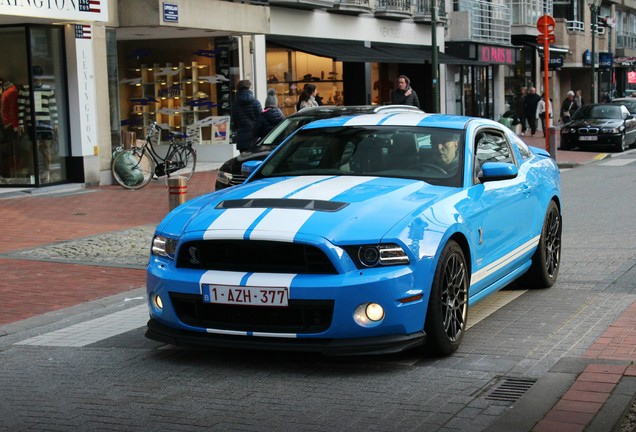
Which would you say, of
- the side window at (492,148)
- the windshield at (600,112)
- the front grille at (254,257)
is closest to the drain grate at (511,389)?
the front grille at (254,257)

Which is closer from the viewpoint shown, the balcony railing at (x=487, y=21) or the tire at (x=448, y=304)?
the tire at (x=448, y=304)

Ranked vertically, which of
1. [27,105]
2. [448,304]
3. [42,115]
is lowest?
[448,304]

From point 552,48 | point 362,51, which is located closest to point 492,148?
point 362,51

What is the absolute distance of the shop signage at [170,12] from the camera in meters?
21.3

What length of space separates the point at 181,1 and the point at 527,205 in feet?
48.6

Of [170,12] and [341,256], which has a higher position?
[170,12]

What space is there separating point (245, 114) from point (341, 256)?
12140 mm

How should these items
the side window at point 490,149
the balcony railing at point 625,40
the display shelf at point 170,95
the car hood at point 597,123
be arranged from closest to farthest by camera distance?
the side window at point 490,149 → the display shelf at point 170,95 → the car hood at point 597,123 → the balcony railing at point 625,40

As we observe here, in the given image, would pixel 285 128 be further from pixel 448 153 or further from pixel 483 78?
pixel 483 78

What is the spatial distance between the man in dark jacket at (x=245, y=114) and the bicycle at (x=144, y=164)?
8.37ft

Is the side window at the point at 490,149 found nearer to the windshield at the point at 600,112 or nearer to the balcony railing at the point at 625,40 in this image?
the windshield at the point at 600,112

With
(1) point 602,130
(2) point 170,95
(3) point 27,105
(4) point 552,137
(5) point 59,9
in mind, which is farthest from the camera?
(1) point 602,130

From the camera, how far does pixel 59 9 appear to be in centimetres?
1847

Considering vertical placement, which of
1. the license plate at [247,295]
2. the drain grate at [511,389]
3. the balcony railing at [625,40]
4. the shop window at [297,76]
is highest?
the balcony railing at [625,40]
